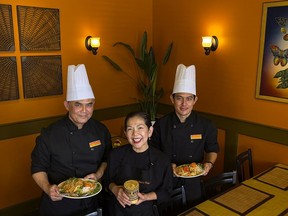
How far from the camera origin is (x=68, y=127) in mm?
1940

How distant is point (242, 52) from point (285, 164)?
124cm

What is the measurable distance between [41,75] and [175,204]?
6.81 feet

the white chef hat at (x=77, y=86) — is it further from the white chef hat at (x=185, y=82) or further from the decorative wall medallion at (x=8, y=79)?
the decorative wall medallion at (x=8, y=79)

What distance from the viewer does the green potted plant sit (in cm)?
378

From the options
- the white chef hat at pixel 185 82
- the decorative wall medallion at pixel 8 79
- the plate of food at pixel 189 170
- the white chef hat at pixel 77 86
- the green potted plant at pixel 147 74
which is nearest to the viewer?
the white chef hat at pixel 77 86

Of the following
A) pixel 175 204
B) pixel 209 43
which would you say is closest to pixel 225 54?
pixel 209 43

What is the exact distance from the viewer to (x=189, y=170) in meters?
2.15

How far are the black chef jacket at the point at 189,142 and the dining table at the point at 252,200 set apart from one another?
0.95ft

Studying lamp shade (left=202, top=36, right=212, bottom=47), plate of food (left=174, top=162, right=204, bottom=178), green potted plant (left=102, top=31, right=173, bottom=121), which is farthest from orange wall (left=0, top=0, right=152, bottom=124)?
plate of food (left=174, top=162, right=204, bottom=178)

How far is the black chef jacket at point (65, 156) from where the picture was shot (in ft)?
6.17

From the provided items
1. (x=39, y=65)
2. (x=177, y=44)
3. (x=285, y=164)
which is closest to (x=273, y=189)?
(x=285, y=164)

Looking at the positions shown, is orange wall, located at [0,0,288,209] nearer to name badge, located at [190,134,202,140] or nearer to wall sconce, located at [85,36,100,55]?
wall sconce, located at [85,36,100,55]

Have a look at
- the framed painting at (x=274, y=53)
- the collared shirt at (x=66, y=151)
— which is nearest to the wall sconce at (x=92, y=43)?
the collared shirt at (x=66, y=151)

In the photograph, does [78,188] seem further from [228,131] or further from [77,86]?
[228,131]
